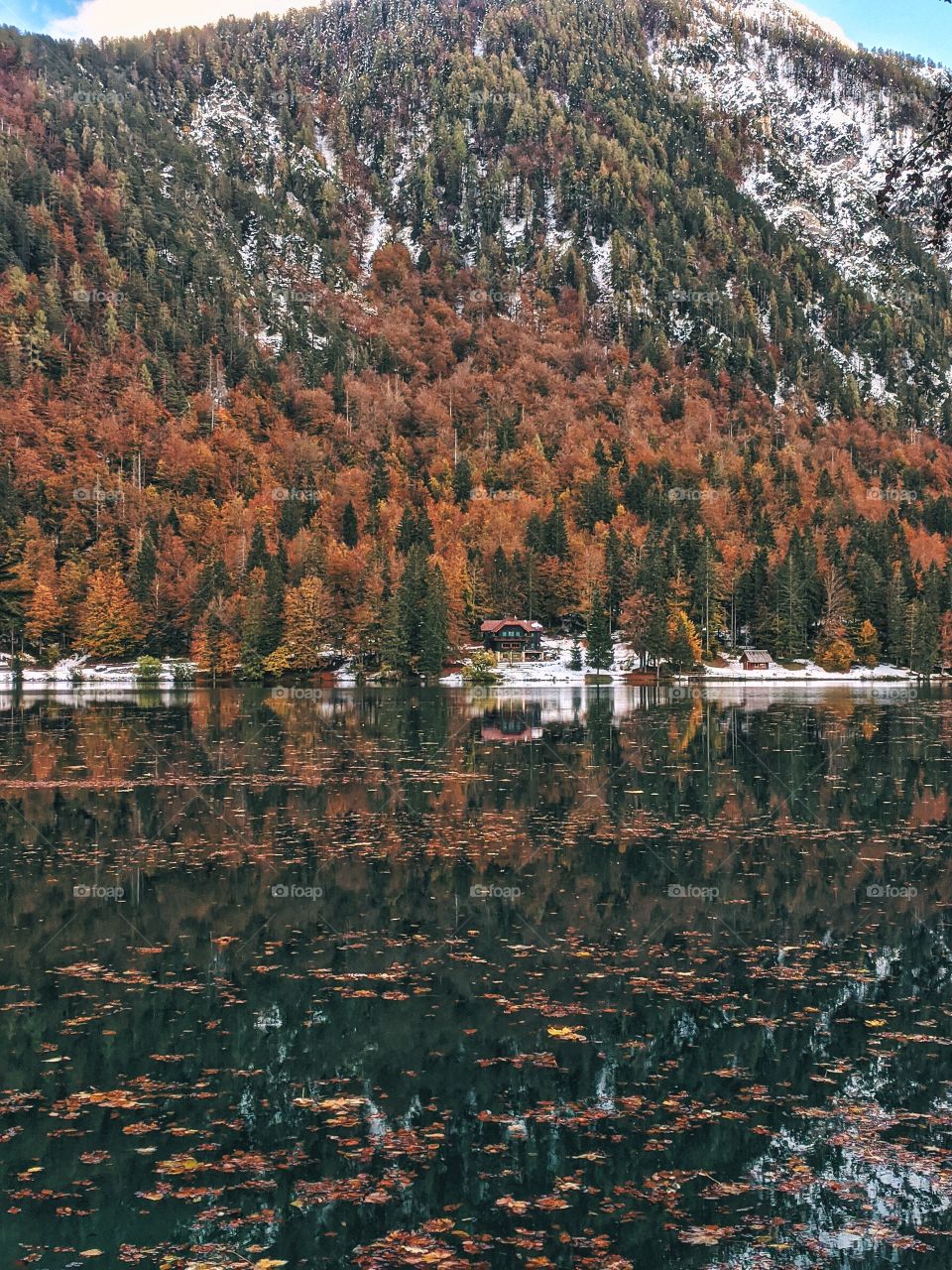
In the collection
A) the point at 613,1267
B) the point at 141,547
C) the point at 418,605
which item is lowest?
the point at 613,1267

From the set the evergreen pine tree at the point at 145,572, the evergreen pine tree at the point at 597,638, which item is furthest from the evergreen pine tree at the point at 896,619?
the evergreen pine tree at the point at 145,572

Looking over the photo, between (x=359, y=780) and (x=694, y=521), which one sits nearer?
(x=359, y=780)

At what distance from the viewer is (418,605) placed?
5576 inches

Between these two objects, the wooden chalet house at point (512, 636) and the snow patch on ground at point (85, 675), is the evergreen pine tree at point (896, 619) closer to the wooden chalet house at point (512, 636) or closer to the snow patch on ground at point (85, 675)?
the wooden chalet house at point (512, 636)

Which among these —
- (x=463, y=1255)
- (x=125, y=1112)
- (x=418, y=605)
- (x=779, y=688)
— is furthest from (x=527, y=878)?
(x=418, y=605)

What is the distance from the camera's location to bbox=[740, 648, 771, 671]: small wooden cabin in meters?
153

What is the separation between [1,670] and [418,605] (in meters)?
53.9

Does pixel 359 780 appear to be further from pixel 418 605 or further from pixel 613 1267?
pixel 418 605

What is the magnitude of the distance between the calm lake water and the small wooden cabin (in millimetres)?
117246

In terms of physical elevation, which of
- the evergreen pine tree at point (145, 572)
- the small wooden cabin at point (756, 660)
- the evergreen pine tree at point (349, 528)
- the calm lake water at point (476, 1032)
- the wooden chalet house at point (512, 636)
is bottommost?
the calm lake water at point (476, 1032)

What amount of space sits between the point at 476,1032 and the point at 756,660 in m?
143

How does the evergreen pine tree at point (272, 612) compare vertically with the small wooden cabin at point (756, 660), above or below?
above

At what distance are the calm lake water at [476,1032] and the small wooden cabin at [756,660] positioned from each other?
4616 inches

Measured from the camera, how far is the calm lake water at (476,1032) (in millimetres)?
12133
